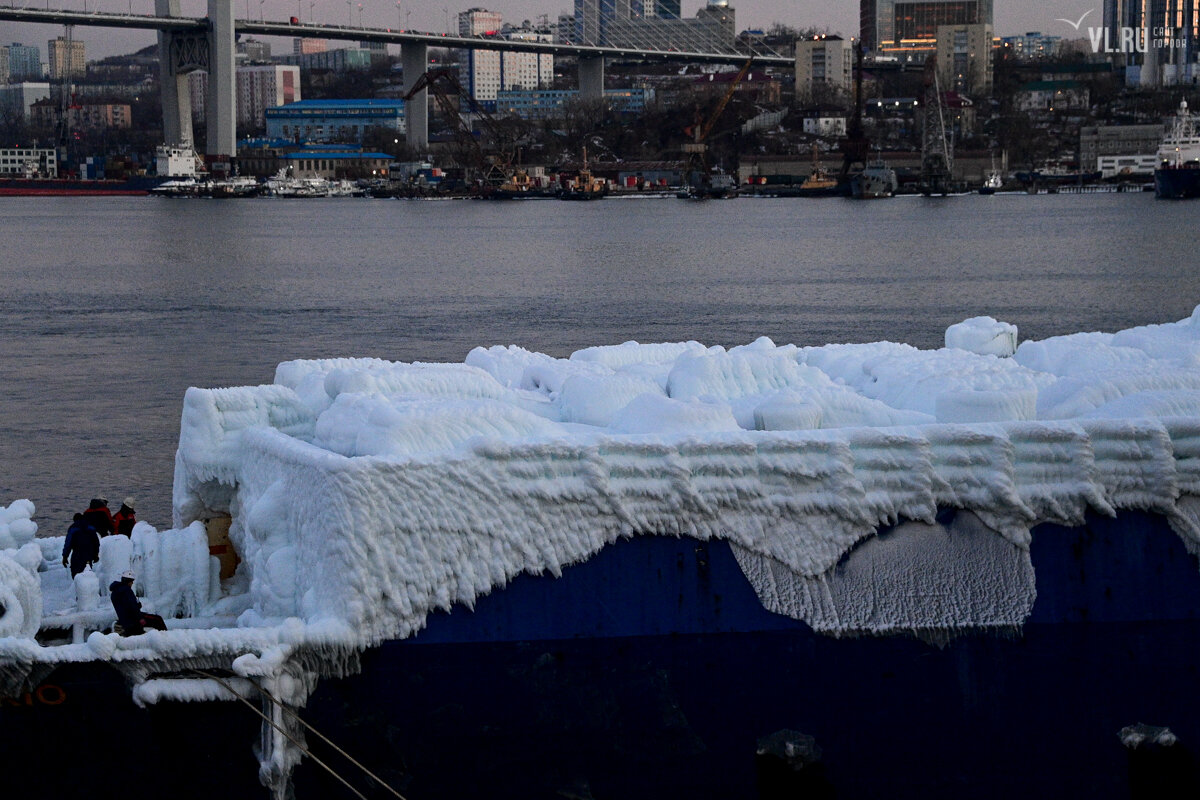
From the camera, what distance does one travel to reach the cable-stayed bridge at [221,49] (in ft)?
452

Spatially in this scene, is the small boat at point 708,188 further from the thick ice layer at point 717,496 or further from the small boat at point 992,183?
the thick ice layer at point 717,496

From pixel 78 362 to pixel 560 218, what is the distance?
260ft

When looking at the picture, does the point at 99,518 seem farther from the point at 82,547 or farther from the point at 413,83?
the point at 413,83

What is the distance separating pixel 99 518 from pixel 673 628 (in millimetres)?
4282

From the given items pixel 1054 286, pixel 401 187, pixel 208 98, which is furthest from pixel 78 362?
pixel 401 187

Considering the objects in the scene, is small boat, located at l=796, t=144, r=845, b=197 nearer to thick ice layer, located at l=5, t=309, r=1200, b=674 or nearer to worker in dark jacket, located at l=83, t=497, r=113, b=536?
worker in dark jacket, located at l=83, t=497, r=113, b=536

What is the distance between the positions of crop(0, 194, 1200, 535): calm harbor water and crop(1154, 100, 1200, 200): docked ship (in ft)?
49.5

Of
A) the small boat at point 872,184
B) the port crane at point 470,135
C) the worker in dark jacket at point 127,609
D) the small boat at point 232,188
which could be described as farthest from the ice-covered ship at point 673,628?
the small boat at point 232,188

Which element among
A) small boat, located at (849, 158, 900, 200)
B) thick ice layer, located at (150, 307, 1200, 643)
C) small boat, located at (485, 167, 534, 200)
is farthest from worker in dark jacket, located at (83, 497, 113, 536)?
small boat, located at (485, 167, 534, 200)

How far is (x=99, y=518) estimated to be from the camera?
9.48 m

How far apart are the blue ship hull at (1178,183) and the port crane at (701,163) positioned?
43.3 metres

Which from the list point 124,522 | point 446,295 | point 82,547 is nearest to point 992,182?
point 446,295

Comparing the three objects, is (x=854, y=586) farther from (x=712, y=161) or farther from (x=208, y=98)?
(x=712, y=161)

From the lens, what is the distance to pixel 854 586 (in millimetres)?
6820
